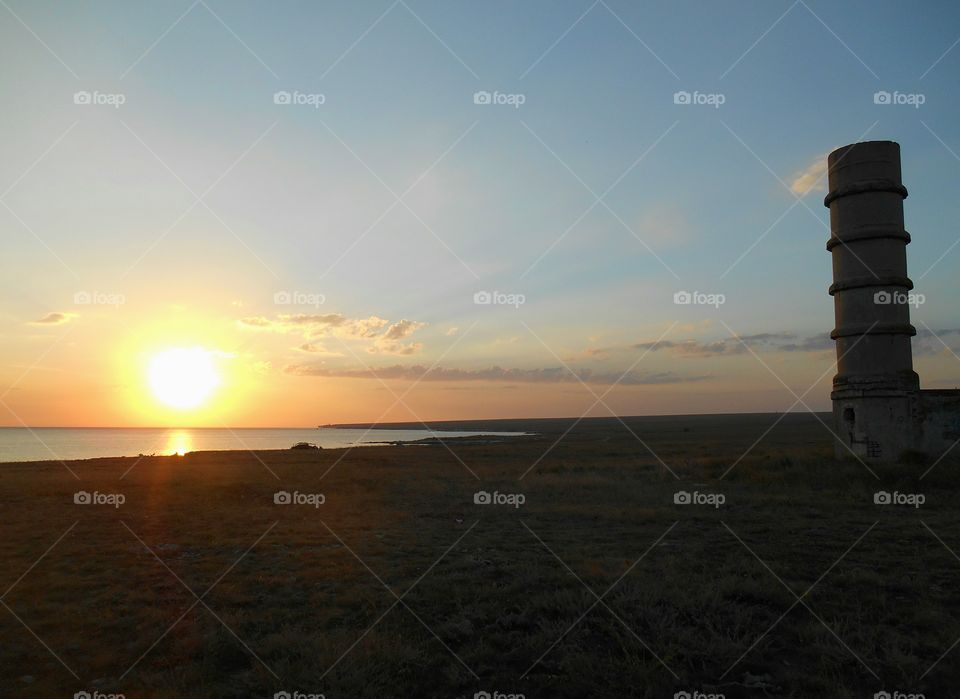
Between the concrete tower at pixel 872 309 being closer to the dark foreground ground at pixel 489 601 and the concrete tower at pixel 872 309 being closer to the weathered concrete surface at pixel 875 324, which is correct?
the weathered concrete surface at pixel 875 324

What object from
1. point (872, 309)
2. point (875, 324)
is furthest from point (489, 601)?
point (872, 309)

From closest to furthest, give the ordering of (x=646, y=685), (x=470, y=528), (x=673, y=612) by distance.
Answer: (x=646, y=685), (x=673, y=612), (x=470, y=528)

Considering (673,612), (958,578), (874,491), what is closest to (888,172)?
(874,491)

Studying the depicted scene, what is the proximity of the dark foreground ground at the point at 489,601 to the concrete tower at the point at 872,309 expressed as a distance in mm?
3639

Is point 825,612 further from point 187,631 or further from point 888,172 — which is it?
point 888,172

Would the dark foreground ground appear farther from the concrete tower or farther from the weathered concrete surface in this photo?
the concrete tower

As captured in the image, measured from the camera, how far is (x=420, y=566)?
10.6m

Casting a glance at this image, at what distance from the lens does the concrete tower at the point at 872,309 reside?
19.9 meters

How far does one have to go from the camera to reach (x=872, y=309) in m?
20.4

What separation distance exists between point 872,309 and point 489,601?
17799mm

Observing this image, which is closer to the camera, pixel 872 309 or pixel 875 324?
pixel 875 324

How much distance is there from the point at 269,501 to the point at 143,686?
13654mm

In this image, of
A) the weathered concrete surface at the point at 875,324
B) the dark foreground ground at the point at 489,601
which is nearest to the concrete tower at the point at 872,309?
the weathered concrete surface at the point at 875,324

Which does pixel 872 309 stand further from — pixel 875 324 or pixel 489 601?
pixel 489 601
